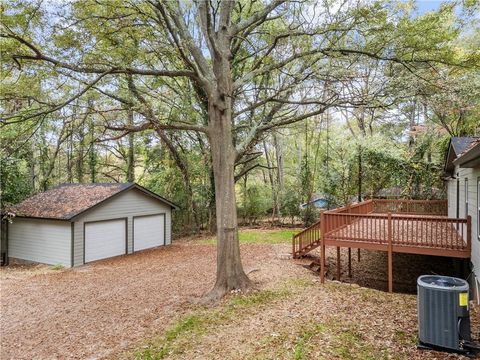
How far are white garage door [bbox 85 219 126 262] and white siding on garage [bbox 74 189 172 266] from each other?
0.25m

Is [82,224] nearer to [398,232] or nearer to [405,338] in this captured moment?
[398,232]

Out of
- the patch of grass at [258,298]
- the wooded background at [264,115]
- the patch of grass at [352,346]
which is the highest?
the wooded background at [264,115]

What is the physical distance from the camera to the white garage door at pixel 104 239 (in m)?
13.9

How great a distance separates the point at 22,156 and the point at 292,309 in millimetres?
16878

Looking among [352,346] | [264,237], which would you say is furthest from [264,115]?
[352,346]

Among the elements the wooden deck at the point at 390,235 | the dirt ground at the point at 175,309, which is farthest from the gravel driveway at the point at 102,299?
the wooden deck at the point at 390,235

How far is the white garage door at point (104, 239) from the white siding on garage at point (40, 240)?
82 cm

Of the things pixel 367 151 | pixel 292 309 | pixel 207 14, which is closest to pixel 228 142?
pixel 207 14

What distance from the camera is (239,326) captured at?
19.0ft

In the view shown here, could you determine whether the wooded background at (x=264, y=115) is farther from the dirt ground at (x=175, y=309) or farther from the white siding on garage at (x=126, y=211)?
the dirt ground at (x=175, y=309)

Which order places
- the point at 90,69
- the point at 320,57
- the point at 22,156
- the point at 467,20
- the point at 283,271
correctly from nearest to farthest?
1. the point at 90,69
2. the point at 467,20
3. the point at 320,57
4. the point at 283,271
5. the point at 22,156

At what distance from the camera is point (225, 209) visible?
25.4ft

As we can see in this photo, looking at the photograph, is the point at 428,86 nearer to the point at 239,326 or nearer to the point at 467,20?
the point at 467,20

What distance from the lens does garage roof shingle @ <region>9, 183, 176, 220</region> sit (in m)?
13.7
